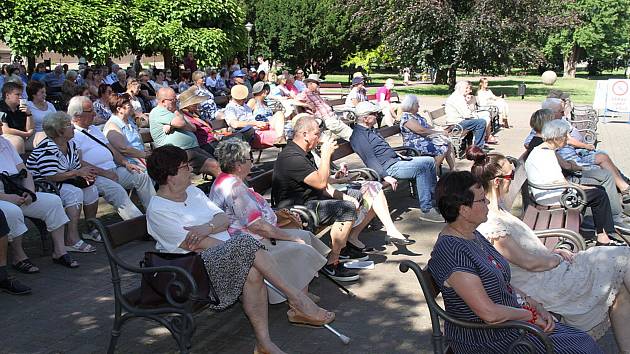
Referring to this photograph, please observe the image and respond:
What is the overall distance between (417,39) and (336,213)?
23.2 metres

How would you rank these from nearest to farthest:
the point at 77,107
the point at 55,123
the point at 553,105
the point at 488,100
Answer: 1. the point at 55,123
2. the point at 77,107
3. the point at 553,105
4. the point at 488,100

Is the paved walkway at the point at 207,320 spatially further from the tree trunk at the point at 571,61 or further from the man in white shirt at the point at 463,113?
the tree trunk at the point at 571,61

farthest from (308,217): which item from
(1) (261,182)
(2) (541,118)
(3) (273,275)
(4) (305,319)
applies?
(2) (541,118)

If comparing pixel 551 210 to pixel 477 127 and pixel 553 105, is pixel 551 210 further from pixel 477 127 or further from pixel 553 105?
pixel 477 127

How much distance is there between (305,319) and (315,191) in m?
1.65

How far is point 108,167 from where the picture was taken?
6.93 metres

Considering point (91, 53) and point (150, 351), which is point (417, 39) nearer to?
point (91, 53)

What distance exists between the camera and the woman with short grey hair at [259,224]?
476cm

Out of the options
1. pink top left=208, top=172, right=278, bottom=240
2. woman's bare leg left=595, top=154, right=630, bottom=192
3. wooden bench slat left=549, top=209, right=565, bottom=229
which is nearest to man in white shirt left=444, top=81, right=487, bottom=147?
woman's bare leg left=595, top=154, right=630, bottom=192

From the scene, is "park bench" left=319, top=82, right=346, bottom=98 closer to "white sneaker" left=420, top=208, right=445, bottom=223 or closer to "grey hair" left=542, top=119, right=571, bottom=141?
"white sneaker" left=420, top=208, right=445, bottom=223

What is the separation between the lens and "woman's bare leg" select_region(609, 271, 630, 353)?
3.98 m

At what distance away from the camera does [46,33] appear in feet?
61.1

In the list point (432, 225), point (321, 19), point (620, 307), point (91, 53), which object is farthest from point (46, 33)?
point (321, 19)

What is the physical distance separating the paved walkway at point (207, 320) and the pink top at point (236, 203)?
2.12 feet
